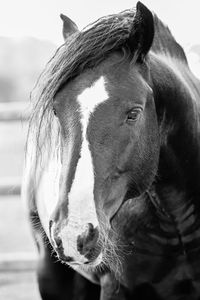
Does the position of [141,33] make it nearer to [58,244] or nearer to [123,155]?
[123,155]

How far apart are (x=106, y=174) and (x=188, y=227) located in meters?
0.67

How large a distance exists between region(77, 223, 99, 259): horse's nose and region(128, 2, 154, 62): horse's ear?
65 centimetres

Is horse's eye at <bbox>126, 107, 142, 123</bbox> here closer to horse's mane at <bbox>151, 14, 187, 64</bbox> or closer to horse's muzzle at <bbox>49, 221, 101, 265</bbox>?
horse's muzzle at <bbox>49, 221, 101, 265</bbox>

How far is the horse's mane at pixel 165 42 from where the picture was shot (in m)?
2.76

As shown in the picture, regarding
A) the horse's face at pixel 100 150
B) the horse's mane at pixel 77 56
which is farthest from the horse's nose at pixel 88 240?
the horse's mane at pixel 77 56

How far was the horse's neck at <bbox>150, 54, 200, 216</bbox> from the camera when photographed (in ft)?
8.20

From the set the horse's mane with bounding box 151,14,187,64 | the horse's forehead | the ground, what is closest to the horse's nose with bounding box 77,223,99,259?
the horse's forehead

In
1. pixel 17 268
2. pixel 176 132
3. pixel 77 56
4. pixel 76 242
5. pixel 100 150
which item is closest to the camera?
pixel 76 242

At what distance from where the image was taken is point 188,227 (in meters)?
2.72

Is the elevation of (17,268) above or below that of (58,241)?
below

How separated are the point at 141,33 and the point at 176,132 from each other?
0.41 m

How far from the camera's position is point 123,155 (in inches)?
87.8

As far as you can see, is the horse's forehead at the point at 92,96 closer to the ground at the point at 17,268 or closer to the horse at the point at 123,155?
the horse at the point at 123,155

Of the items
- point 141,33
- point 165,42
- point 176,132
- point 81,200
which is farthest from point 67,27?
point 81,200
